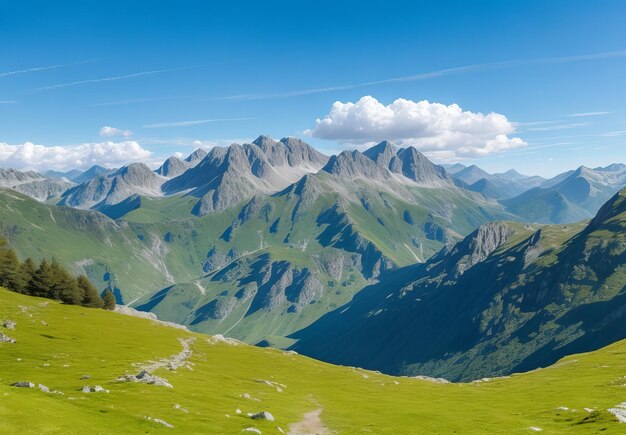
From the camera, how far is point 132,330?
445 feet

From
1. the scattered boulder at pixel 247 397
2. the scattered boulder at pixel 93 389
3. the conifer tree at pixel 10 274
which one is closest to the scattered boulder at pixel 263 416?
the scattered boulder at pixel 247 397

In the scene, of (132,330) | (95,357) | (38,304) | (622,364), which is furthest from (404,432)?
(38,304)

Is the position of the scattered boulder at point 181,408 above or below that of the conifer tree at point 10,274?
below

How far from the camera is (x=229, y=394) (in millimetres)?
72875

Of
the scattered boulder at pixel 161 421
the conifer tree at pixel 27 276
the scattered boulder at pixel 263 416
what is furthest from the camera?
the conifer tree at pixel 27 276

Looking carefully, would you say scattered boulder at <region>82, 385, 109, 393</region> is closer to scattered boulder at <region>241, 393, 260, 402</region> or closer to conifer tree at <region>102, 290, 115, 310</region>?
scattered boulder at <region>241, 393, 260, 402</region>

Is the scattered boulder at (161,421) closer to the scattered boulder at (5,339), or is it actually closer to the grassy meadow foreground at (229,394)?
the grassy meadow foreground at (229,394)

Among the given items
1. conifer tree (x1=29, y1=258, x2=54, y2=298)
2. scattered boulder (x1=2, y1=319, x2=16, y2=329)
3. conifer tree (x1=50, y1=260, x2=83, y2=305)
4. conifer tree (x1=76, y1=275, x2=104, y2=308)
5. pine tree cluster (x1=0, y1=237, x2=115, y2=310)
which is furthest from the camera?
conifer tree (x1=76, y1=275, x2=104, y2=308)

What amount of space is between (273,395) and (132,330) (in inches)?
2784

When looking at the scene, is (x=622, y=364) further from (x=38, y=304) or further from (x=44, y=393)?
(x=38, y=304)

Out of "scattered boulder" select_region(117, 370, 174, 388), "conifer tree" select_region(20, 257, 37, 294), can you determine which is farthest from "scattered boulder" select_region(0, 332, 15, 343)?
"conifer tree" select_region(20, 257, 37, 294)

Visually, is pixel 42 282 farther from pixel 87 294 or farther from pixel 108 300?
pixel 108 300

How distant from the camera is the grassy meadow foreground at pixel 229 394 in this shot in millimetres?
49841

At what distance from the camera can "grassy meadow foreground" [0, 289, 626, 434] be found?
49.8m
